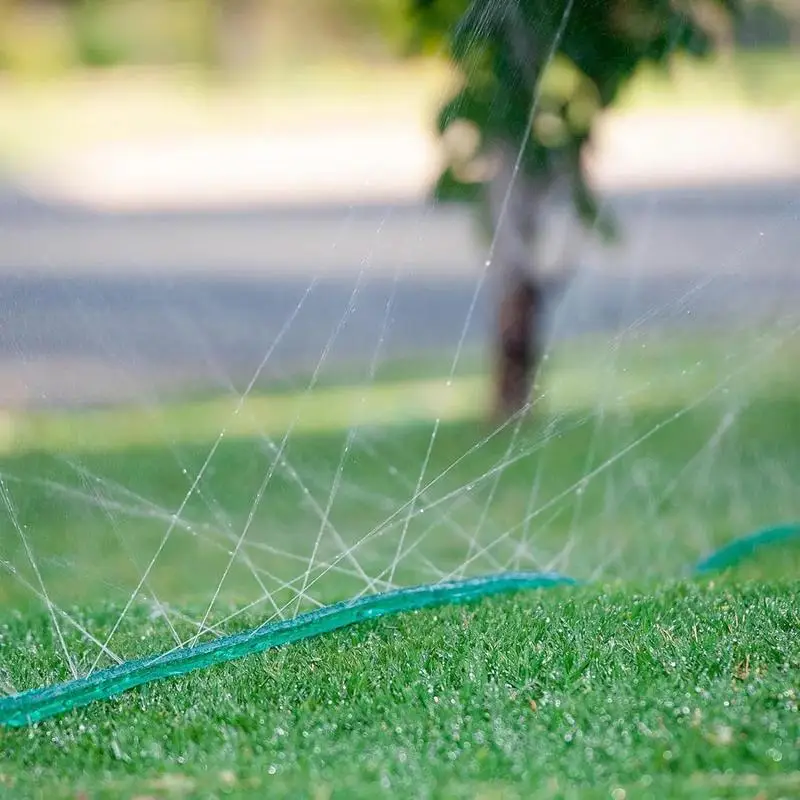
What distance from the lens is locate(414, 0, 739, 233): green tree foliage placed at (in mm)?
4727

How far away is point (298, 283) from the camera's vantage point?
11875 millimetres

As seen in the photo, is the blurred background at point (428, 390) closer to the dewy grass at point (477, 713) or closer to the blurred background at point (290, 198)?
the blurred background at point (290, 198)

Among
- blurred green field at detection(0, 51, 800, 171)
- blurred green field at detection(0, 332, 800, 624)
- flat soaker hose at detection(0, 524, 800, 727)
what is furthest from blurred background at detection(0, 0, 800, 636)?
blurred green field at detection(0, 51, 800, 171)

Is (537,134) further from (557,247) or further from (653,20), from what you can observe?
(557,247)

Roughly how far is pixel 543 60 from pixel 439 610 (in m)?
2.17

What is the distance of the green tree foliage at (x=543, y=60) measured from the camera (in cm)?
473

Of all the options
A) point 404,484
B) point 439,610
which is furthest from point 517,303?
point 439,610

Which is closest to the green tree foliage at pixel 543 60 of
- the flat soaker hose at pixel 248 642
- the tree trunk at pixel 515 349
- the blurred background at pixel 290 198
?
the blurred background at pixel 290 198

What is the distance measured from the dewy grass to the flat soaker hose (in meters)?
Result: 0.04

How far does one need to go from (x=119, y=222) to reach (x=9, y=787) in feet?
41.9

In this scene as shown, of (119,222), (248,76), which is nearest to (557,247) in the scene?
(119,222)

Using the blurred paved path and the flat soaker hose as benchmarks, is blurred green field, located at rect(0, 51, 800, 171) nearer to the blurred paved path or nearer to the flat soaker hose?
the blurred paved path

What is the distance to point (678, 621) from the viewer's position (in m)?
3.80

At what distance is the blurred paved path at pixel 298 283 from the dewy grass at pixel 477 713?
54.2 inches
